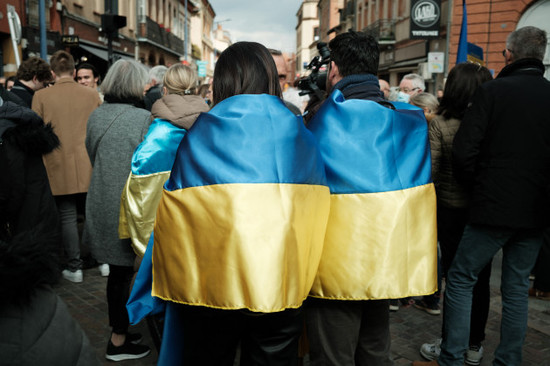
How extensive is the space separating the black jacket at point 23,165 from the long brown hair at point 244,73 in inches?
46.5

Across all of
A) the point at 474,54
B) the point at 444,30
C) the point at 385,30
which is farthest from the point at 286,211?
the point at 385,30

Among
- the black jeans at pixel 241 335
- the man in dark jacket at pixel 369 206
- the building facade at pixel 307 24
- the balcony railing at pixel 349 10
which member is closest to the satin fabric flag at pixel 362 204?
the man in dark jacket at pixel 369 206

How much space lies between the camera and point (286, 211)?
70.2 inches

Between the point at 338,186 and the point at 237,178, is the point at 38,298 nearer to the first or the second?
the point at 237,178

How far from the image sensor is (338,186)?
6.88 feet

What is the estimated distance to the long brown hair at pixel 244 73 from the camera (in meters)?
1.98

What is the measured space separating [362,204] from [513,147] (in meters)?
1.24

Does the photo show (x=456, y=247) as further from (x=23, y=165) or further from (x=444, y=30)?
(x=444, y=30)

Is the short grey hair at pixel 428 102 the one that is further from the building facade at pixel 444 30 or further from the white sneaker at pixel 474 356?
the building facade at pixel 444 30

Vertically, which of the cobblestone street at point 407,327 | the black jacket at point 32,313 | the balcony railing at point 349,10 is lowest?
the cobblestone street at point 407,327

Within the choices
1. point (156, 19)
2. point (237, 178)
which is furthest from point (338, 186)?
point (156, 19)

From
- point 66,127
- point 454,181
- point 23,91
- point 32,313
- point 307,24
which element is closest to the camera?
point 32,313

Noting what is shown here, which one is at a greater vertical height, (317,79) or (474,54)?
(474,54)

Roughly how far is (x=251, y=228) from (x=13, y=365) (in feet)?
2.72
